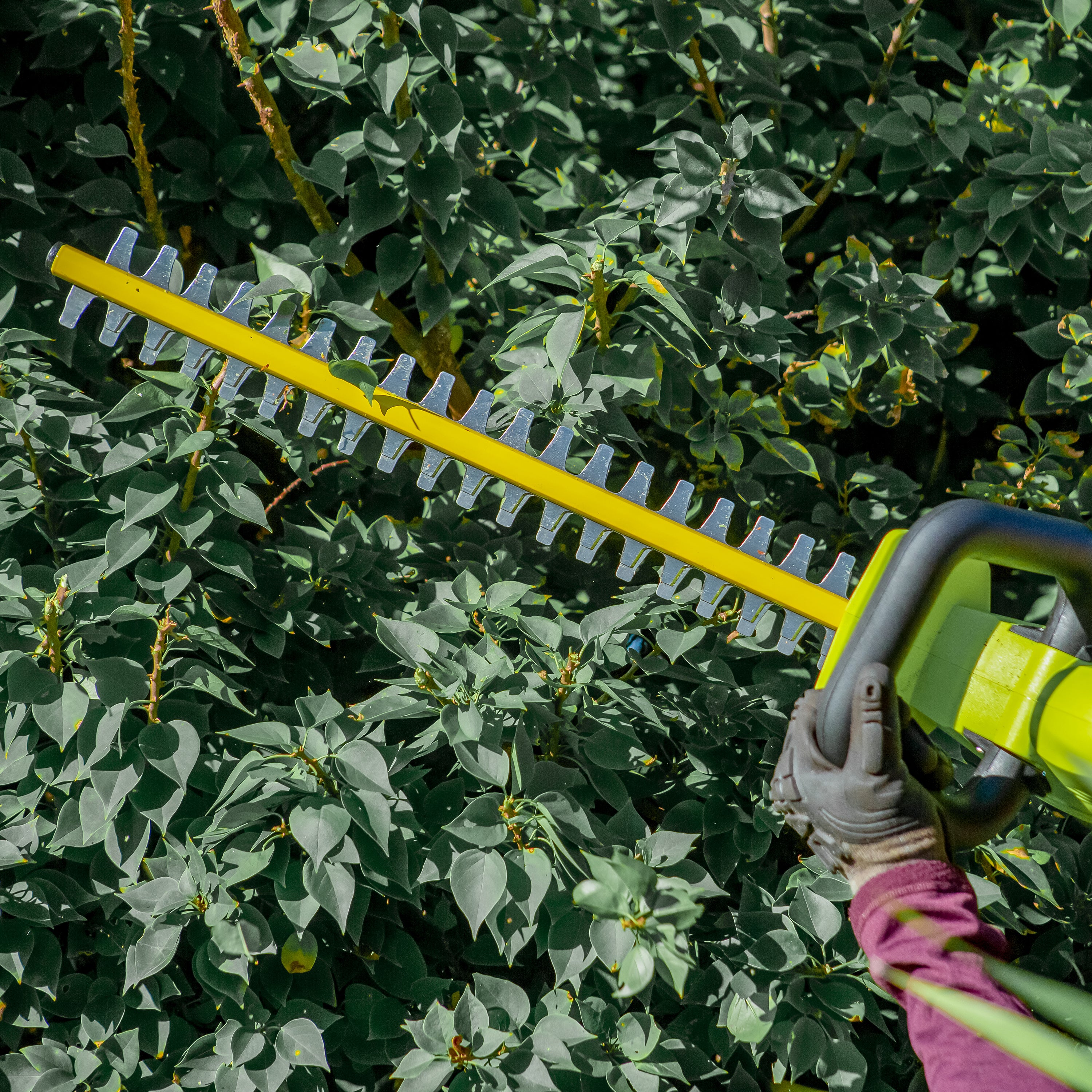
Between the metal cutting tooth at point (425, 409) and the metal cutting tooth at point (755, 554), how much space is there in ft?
1.41

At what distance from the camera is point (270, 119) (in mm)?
1610

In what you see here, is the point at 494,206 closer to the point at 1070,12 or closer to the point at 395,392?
the point at 395,392

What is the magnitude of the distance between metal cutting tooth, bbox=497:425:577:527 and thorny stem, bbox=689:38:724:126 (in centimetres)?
90

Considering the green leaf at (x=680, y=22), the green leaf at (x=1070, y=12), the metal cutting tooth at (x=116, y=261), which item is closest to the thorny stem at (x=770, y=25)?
the green leaf at (x=680, y=22)

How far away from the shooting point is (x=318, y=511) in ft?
6.16

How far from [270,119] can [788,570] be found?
3.71 ft

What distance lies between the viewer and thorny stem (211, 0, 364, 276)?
149cm

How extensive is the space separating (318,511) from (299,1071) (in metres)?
0.96

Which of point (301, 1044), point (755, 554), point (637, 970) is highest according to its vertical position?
point (755, 554)

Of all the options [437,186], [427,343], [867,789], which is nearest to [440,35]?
[437,186]

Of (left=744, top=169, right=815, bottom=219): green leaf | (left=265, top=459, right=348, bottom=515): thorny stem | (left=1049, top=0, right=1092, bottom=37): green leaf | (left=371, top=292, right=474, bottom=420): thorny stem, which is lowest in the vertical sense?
(left=265, top=459, right=348, bottom=515): thorny stem

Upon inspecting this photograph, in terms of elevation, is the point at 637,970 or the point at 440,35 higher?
the point at 440,35

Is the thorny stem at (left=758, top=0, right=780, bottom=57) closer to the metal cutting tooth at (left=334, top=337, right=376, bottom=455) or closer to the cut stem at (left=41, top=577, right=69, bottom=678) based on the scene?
the metal cutting tooth at (left=334, top=337, right=376, bottom=455)

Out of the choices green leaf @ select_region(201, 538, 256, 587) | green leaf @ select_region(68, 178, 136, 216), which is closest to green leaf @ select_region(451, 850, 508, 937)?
green leaf @ select_region(201, 538, 256, 587)
